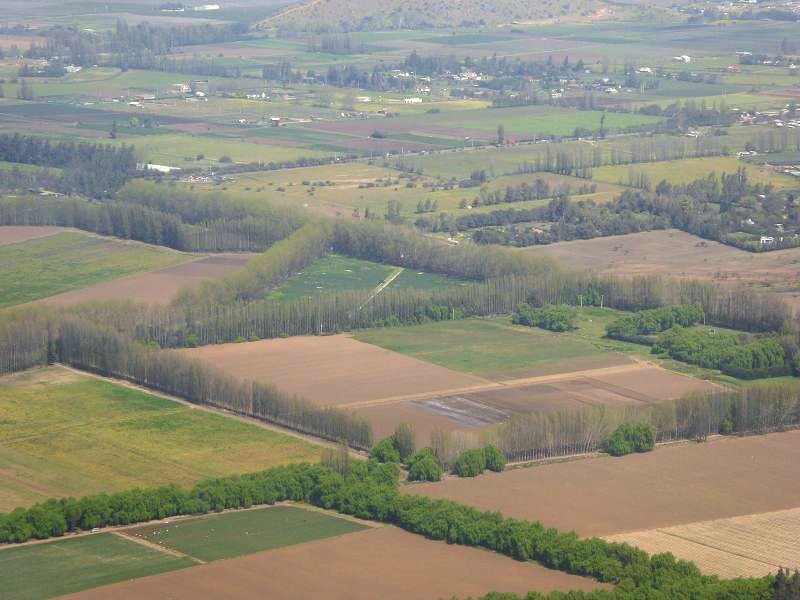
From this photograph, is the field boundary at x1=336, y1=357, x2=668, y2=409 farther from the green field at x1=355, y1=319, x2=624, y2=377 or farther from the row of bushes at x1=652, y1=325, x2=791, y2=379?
the row of bushes at x1=652, y1=325, x2=791, y2=379

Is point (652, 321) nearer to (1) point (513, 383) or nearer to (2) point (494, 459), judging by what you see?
(1) point (513, 383)

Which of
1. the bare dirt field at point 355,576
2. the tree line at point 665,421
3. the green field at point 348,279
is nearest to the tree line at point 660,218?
the green field at point 348,279

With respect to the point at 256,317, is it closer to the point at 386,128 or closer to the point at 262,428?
the point at 262,428

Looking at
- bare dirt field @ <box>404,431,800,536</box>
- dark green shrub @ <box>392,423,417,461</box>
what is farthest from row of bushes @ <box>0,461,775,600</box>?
bare dirt field @ <box>404,431,800,536</box>

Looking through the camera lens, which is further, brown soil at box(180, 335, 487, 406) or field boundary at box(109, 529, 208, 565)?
brown soil at box(180, 335, 487, 406)

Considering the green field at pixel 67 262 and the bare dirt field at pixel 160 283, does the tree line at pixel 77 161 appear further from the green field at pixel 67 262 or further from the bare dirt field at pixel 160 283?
the bare dirt field at pixel 160 283

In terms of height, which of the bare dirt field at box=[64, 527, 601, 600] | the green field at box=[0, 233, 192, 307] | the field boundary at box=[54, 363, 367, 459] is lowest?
the green field at box=[0, 233, 192, 307]

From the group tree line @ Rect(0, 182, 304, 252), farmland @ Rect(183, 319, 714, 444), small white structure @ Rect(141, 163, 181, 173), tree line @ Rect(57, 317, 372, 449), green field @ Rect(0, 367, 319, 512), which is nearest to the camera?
green field @ Rect(0, 367, 319, 512)

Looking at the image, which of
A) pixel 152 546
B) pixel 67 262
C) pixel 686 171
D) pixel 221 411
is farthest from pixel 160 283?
pixel 686 171
